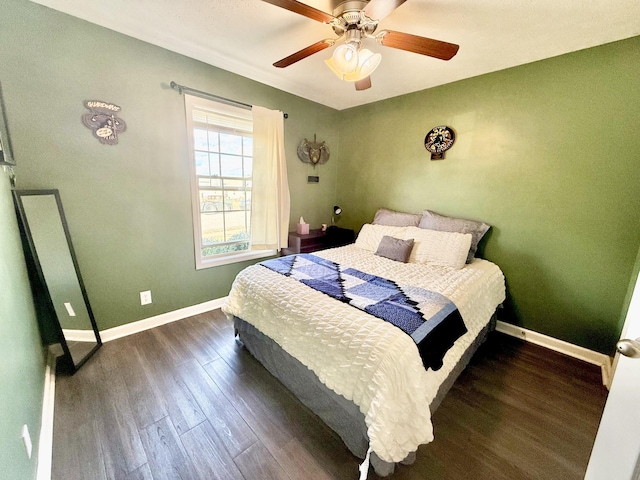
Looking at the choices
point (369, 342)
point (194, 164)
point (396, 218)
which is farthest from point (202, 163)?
point (369, 342)

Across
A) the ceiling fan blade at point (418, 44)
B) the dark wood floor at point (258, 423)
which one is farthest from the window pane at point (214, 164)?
the ceiling fan blade at point (418, 44)

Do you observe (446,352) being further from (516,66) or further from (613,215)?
(516,66)

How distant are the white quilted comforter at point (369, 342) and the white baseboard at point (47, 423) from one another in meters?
1.06

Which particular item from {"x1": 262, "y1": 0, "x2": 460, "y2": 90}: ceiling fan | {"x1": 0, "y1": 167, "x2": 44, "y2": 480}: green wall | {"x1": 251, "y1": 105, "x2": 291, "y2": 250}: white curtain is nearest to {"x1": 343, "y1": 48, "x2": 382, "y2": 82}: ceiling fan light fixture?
{"x1": 262, "y1": 0, "x2": 460, "y2": 90}: ceiling fan

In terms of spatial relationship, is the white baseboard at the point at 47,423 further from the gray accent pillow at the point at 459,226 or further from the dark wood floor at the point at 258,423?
the gray accent pillow at the point at 459,226

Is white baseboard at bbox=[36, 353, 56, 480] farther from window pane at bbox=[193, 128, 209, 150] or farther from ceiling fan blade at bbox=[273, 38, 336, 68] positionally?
ceiling fan blade at bbox=[273, 38, 336, 68]

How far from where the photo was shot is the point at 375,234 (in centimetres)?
271

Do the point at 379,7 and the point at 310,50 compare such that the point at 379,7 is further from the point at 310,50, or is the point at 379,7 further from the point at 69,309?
the point at 69,309

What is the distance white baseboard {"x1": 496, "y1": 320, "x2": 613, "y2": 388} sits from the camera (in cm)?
188

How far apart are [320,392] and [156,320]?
1.81 meters

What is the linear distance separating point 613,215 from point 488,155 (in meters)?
1.02

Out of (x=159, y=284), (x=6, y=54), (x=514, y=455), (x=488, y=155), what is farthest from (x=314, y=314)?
(x=6, y=54)

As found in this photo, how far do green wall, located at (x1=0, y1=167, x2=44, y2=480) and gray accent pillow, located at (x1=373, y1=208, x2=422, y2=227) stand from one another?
289 cm

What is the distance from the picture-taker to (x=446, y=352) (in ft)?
4.42
